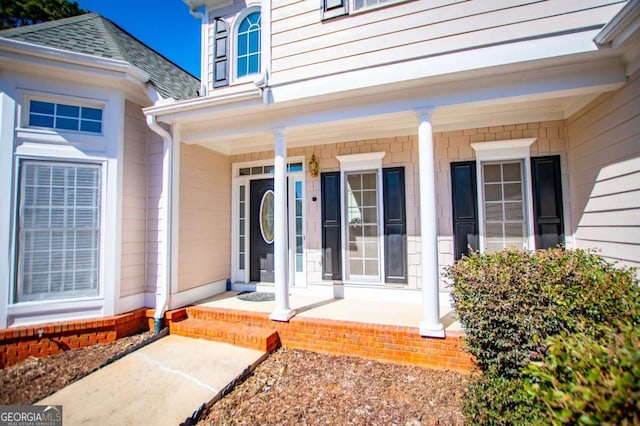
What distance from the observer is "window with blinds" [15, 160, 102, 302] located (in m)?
3.65

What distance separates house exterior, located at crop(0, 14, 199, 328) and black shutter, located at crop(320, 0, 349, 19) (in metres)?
2.70

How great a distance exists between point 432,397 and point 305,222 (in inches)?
126

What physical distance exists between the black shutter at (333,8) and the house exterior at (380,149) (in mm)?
27

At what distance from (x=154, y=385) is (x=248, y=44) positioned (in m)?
5.05

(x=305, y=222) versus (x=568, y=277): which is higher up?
(x=305, y=222)

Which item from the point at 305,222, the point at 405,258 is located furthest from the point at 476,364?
the point at 305,222

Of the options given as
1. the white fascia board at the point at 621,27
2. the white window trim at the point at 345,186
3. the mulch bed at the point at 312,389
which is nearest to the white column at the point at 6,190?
the mulch bed at the point at 312,389

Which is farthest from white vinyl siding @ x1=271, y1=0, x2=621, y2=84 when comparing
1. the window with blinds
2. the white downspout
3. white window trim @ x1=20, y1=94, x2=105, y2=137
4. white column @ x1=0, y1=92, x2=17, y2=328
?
white column @ x1=0, y1=92, x2=17, y2=328

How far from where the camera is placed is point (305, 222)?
5090 millimetres

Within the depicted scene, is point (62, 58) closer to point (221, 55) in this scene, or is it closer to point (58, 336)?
point (221, 55)

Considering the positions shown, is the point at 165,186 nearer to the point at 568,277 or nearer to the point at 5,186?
the point at 5,186

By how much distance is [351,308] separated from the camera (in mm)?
4223

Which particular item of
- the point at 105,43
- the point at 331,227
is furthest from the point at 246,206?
the point at 105,43

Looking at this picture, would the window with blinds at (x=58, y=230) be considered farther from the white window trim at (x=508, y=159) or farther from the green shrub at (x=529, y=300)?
the white window trim at (x=508, y=159)
